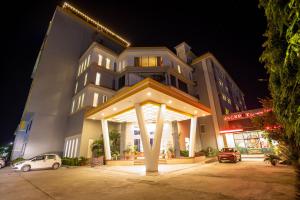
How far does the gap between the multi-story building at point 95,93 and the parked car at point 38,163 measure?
2.50 metres

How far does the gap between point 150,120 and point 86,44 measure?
20168 mm

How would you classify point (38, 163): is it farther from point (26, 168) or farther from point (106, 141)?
point (106, 141)

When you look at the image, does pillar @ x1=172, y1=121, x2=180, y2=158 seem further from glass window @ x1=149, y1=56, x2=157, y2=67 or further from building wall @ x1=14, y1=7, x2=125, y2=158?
building wall @ x1=14, y1=7, x2=125, y2=158

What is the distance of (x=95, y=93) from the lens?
73.9 feet

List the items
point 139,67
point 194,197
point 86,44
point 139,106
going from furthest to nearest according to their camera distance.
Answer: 1. point 86,44
2. point 139,67
3. point 139,106
4. point 194,197

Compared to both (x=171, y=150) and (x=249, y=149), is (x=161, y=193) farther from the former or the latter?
(x=249, y=149)

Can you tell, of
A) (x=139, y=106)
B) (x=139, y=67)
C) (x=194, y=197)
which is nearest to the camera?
(x=194, y=197)

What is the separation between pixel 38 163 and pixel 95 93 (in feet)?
34.3

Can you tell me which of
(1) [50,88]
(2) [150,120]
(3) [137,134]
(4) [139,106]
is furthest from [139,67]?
(1) [50,88]

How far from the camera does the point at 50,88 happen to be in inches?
958

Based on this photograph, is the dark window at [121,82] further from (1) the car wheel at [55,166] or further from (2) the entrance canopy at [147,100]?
(1) the car wheel at [55,166]

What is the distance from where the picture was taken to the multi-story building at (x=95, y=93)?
20578 mm

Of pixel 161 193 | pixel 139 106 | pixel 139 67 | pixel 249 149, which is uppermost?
pixel 139 67

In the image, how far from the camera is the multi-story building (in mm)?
20578
